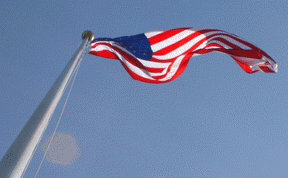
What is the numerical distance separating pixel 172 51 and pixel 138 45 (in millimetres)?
1373

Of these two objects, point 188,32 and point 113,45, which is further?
point 188,32

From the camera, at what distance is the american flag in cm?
936

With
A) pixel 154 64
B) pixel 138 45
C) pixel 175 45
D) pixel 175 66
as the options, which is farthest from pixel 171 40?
pixel 138 45

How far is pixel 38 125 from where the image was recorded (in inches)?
180

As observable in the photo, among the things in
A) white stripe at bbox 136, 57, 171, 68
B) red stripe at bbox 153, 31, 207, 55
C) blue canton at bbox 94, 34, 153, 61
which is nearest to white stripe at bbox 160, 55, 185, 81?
white stripe at bbox 136, 57, 171, 68

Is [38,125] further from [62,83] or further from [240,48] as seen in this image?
[240,48]

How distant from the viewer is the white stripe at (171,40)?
32.4 ft

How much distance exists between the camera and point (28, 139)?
429 centimetres

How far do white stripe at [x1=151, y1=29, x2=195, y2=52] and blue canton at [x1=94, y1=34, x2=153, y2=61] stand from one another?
0.91 feet

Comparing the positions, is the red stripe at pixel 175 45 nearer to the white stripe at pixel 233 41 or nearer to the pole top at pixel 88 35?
the white stripe at pixel 233 41

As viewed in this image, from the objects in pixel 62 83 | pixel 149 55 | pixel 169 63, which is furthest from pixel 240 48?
pixel 62 83

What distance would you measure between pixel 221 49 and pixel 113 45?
3992mm

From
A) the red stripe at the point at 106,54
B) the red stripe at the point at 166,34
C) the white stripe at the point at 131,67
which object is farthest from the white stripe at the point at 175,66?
the red stripe at the point at 106,54

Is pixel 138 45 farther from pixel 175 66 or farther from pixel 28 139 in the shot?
pixel 28 139
